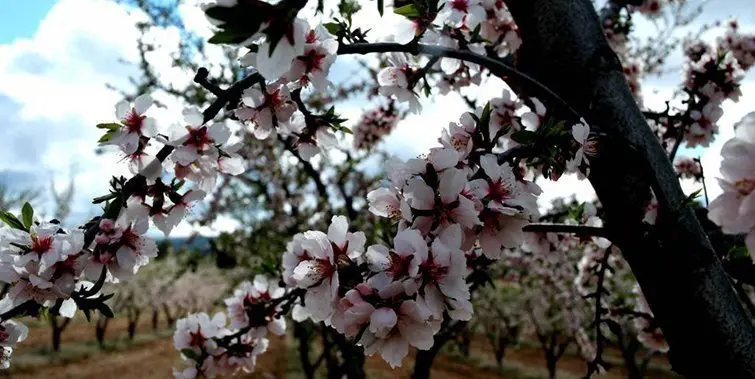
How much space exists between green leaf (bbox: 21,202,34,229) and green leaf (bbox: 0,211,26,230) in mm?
35

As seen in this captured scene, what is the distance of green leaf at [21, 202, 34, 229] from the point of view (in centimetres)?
131

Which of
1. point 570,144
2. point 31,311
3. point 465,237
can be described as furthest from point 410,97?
point 31,311

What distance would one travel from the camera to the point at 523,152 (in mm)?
1165

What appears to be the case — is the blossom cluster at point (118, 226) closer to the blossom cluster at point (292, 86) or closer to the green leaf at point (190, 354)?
the blossom cluster at point (292, 86)

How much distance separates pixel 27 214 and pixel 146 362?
15.7 meters

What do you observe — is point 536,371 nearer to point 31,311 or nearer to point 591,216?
point 591,216

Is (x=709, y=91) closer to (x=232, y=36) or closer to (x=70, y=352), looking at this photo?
(x=232, y=36)

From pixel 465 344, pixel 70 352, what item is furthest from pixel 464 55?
pixel 465 344

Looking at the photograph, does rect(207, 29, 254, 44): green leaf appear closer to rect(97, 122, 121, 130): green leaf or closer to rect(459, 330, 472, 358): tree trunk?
rect(97, 122, 121, 130): green leaf

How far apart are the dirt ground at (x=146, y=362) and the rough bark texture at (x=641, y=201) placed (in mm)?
11675

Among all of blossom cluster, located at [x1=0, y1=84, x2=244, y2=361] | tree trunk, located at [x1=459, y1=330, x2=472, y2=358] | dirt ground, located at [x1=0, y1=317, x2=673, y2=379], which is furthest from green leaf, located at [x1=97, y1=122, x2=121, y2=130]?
tree trunk, located at [x1=459, y1=330, x2=472, y2=358]

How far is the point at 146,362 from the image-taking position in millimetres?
14953

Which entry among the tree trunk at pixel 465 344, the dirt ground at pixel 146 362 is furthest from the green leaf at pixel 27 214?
the tree trunk at pixel 465 344

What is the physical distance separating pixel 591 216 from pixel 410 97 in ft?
3.46
